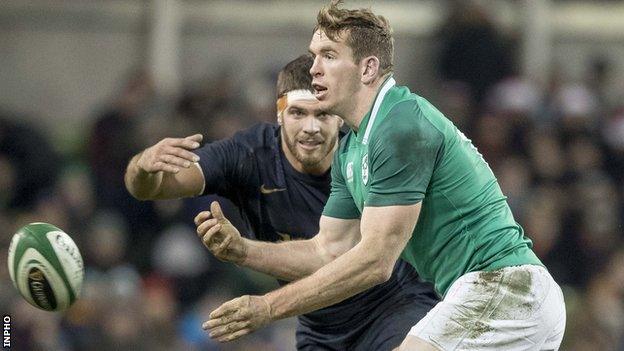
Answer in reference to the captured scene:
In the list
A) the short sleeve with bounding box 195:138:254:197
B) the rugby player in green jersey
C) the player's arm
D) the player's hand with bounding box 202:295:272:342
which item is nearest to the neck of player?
the rugby player in green jersey

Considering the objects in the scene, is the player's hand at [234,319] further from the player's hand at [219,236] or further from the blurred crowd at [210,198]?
the blurred crowd at [210,198]

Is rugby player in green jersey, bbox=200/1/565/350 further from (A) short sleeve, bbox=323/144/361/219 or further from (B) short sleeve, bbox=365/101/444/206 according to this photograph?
(A) short sleeve, bbox=323/144/361/219

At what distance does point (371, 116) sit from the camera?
211 inches

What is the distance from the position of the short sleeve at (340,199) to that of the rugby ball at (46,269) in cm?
133

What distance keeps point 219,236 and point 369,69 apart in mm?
992

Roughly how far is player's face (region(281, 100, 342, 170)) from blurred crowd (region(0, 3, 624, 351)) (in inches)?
142

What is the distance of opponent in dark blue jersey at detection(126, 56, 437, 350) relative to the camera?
6.36 metres

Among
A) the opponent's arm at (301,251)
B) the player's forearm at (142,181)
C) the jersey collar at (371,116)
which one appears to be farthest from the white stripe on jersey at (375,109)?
the player's forearm at (142,181)

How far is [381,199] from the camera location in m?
5.07

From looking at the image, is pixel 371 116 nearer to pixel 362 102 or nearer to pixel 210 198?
pixel 362 102

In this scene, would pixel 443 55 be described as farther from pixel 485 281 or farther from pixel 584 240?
pixel 485 281

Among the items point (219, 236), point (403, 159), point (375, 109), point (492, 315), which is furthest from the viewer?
point (219, 236)

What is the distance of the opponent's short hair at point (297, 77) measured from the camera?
259 inches

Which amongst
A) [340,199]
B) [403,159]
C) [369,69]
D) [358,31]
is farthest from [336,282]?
[358,31]
